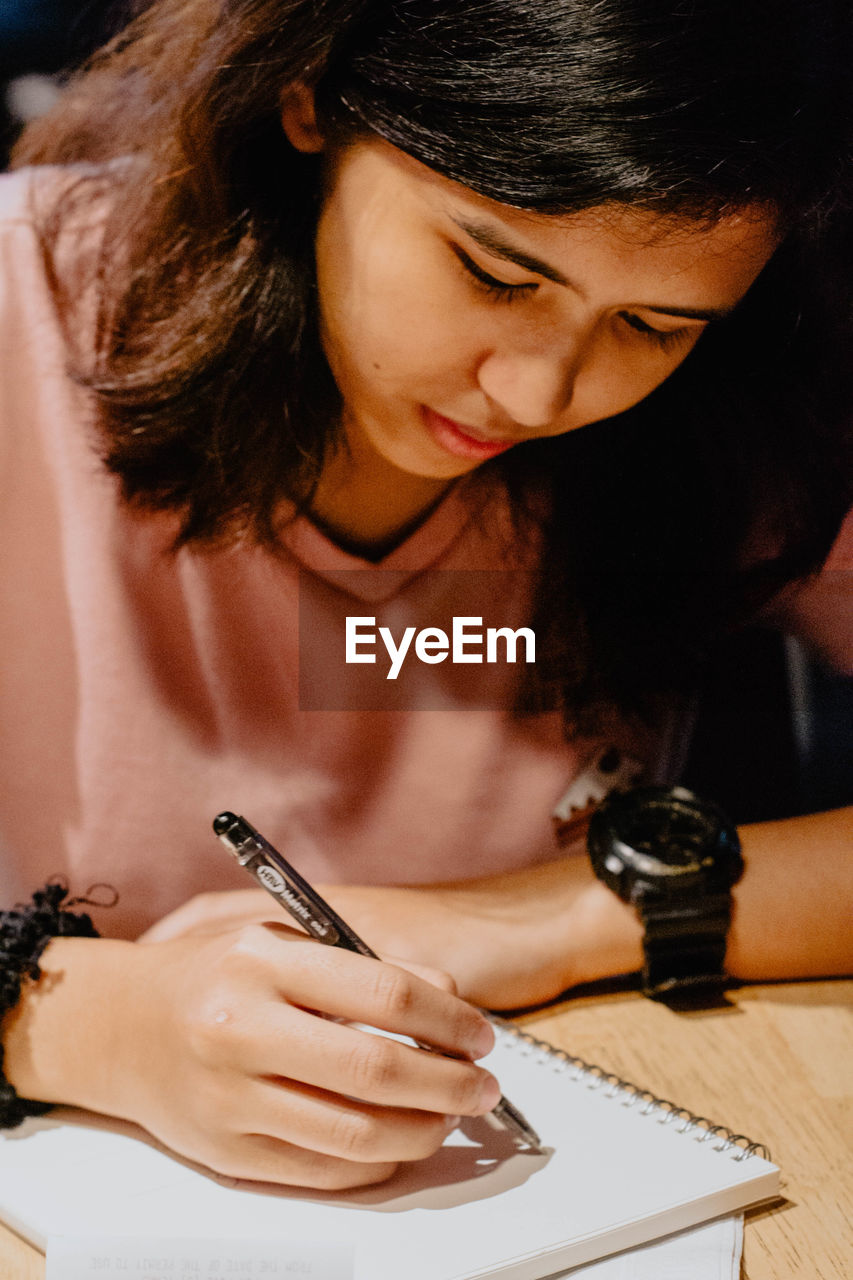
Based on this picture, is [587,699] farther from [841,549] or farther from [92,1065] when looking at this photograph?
[92,1065]

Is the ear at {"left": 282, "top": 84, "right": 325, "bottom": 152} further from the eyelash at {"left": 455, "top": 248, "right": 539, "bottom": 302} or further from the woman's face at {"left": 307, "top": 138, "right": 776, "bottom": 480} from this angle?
the eyelash at {"left": 455, "top": 248, "right": 539, "bottom": 302}

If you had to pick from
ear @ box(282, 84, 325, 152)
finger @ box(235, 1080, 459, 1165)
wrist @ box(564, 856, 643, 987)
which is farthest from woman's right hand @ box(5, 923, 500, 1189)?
ear @ box(282, 84, 325, 152)

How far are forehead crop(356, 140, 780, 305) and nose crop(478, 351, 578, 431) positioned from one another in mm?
62

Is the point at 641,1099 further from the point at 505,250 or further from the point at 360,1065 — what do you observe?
the point at 505,250

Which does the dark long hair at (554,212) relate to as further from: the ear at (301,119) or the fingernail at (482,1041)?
the fingernail at (482,1041)

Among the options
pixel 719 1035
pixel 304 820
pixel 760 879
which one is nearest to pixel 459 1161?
pixel 719 1035

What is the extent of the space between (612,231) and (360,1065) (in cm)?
42

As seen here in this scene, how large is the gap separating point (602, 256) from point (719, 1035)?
1.50ft

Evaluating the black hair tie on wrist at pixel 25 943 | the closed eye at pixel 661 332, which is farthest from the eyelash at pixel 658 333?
the black hair tie on wrist at pixel 25 943

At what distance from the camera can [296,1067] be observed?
49 cm

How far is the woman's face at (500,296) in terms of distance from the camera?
57 centimetres

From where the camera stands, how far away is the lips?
0.72 metres

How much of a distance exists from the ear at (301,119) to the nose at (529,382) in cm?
18

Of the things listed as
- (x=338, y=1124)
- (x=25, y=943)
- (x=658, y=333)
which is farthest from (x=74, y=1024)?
(x=658, y=333)
